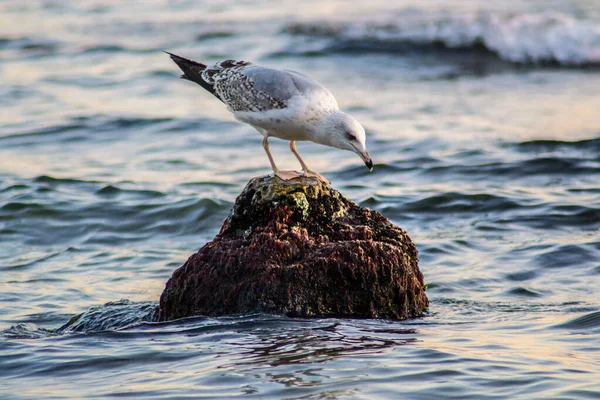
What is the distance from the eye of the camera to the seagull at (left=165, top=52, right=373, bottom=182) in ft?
19.4

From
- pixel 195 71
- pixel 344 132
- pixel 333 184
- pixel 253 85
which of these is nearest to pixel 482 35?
pixel 333 184

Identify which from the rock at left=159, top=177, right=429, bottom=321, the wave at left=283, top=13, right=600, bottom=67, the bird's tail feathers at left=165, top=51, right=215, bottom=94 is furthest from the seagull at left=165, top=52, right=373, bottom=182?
the wave at left=283, top=13, right=600, bottom=67

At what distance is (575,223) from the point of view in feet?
27.7

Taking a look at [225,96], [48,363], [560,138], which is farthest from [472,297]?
[560,138]

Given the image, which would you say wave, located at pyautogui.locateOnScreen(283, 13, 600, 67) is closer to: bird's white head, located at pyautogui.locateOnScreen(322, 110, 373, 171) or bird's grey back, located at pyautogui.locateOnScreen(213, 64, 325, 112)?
bird's grey back, located at pyautogui.locateOnScreen(213, 64, 325, 112)

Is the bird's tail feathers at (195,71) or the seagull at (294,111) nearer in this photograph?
the seagull at (294,111)

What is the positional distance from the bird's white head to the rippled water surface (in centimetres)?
118

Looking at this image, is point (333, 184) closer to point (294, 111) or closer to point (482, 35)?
point (294, 111)

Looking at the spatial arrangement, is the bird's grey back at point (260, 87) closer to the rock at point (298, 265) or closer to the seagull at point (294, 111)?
the seagull at point (294, 111)

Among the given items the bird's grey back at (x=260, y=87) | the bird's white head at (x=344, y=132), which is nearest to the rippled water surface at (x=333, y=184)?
the bird's white head at (x=344, y=132)

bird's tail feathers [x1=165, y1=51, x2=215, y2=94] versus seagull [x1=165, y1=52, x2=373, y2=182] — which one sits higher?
bird's tail feathers [x1=165, y1=51, x2=215, y2=94]

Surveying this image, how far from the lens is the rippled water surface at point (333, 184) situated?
4965 millimetres

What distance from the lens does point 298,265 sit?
544 centimetres

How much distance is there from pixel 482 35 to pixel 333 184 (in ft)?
30.5
